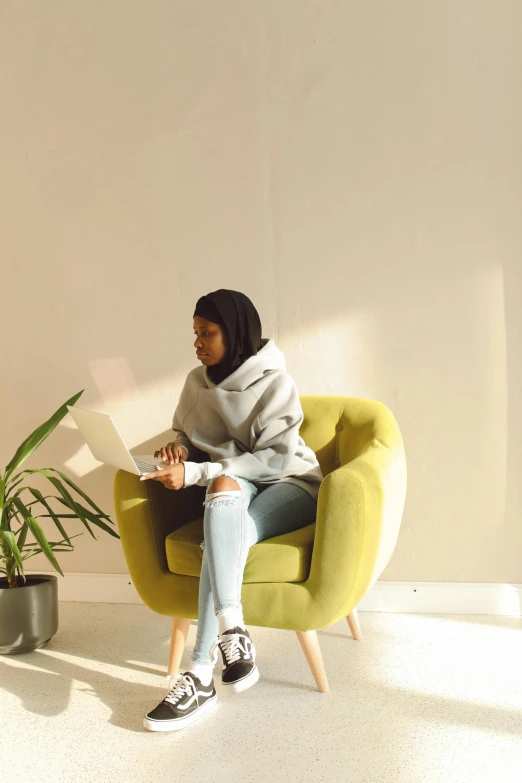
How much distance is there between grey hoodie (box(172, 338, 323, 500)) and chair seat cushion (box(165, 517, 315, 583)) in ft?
0.59

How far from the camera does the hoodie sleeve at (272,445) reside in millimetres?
2158

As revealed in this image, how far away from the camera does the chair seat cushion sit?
2014mm

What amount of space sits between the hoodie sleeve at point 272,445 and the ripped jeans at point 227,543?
5cm

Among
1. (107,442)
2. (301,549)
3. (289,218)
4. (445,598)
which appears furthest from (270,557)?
(289,218)

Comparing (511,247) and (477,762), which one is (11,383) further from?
(477,762)

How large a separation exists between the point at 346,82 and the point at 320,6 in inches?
11.1

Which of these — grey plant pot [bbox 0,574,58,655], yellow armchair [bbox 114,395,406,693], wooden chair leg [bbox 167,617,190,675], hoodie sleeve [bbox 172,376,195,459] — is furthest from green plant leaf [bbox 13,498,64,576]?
hoodie sleeve [bbox 172,376,195,459]

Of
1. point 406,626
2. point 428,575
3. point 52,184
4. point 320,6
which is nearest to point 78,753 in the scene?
point 406,626

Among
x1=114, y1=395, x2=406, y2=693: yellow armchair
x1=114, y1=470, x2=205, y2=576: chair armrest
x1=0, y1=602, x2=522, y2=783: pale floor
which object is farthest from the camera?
x1=114, y1=470, x2=205, y2=576: chair armrest

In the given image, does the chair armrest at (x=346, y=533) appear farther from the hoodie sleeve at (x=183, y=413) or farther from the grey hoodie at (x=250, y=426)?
the hoodie sleeve at (x=183, y=413)

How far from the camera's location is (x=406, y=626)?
2643mm

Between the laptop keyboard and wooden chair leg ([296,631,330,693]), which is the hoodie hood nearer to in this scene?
the laptop keyboard

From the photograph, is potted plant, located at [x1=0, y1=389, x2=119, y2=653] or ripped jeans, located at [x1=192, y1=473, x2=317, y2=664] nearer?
ripped jeans, located at [x1=192, y1=473, x2=317, y2=664]

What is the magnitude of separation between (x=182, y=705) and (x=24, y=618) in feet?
2.55
